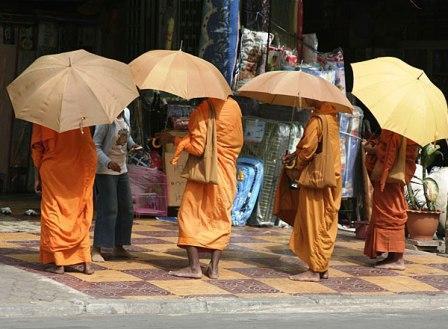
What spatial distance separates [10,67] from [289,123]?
4326mm

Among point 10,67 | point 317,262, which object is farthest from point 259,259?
point 10,67

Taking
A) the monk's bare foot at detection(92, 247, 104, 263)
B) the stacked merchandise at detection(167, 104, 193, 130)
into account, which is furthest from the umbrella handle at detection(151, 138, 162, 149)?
the monk's bare foot at detection(92, 247, 104, 263)

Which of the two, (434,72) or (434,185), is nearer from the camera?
(434,185)

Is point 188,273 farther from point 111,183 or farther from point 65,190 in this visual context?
point 65,190

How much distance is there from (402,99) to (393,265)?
1.77 meters

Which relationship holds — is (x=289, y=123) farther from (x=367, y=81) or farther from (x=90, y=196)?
(x=90, y=196)

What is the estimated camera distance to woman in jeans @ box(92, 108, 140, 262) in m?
10.1

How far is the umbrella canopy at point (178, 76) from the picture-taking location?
938 cm

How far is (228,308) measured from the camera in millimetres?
8695

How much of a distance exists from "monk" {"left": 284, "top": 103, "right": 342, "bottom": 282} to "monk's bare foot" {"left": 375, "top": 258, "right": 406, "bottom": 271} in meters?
1.06

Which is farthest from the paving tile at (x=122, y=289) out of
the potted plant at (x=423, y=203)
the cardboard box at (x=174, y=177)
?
the potted plant at (x=423, y=203)

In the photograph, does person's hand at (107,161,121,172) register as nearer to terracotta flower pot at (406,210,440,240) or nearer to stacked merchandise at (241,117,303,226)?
stacked merchandise at (241,117,303,226)

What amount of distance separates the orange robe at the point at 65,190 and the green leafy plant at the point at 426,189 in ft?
17.4

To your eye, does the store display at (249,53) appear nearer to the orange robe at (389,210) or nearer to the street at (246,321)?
the orange robe at (389,210)
